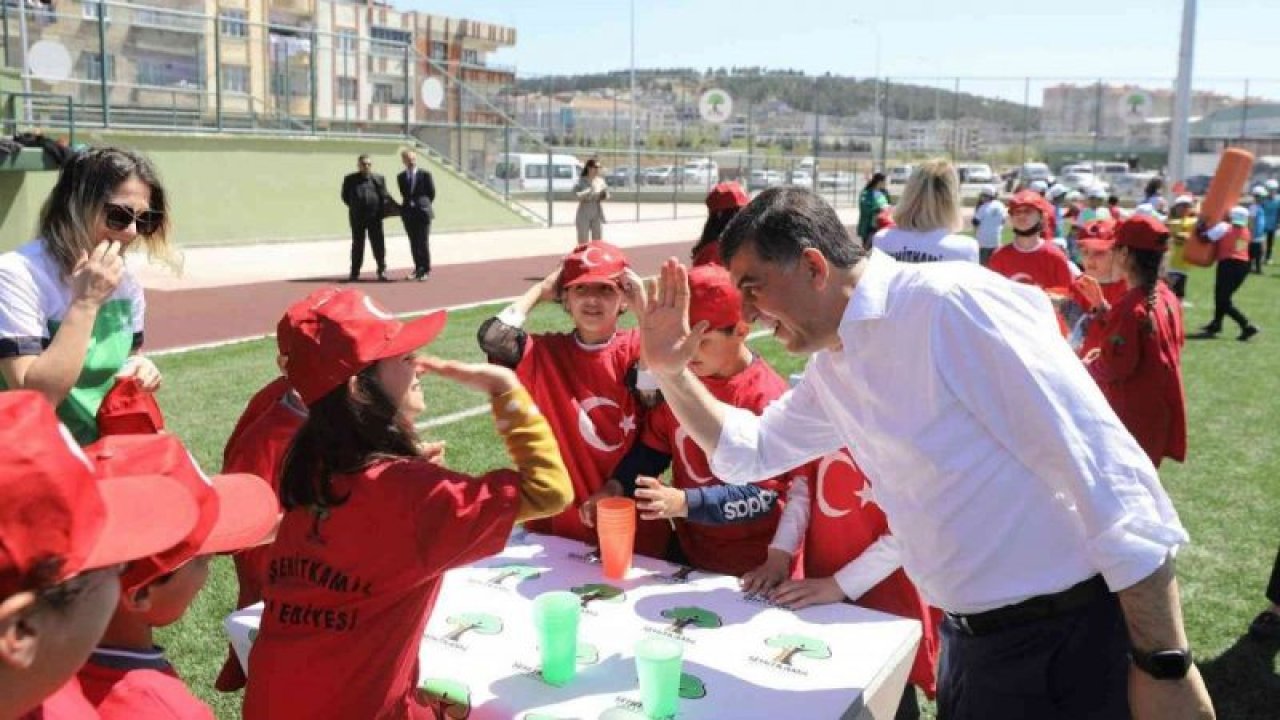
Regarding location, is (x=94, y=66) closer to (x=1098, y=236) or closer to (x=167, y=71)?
(x=167, y=71)

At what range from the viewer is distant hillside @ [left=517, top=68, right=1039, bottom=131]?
168 feet

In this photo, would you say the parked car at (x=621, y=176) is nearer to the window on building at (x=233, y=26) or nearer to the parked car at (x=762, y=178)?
the parked car at (x=762, y=178)

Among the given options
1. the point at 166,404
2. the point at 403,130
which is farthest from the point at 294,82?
the point at 166,404

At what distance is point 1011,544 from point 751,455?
0.83 metres

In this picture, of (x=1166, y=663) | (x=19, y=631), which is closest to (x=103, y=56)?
(x=19, y=631)

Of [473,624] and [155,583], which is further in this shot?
[473,624]

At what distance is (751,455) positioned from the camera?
2.75 meters

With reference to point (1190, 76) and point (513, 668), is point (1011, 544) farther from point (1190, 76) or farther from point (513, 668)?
point (1190, 76)

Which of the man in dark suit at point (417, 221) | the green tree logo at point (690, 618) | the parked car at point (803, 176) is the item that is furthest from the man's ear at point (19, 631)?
the parked car at point (803, 176)

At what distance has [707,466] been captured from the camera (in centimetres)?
334

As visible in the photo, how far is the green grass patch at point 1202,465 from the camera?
13.8 ft

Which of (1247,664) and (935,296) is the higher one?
(935,296)

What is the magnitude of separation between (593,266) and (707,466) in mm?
823

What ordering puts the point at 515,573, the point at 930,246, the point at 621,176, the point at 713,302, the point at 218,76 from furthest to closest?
the point at 621,176 → the point at 218,76 → the point at 930,246 → the point at 713,302 → the point at 515,573
